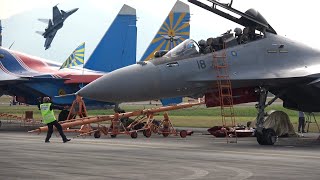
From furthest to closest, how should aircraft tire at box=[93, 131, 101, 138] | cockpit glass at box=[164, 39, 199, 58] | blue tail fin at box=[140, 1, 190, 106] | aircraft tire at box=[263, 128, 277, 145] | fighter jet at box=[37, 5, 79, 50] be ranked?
1. fighter jet at box=[37, 5, 79, 50]
2. blue tail fin at box=[140, 1, 190, 106]
3. aircraft tire at box=[93, 131, 101, 138]
4. aircraft tire at box=[263, 128, 277, 145]
5. cockpit glass at box=[164, 39, 199, 58]

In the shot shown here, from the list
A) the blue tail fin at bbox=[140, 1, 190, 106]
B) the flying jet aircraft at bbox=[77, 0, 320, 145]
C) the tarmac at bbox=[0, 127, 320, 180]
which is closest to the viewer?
the tarmac at bbox=[0, 127, 320, 180]

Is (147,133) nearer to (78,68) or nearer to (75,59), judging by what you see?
→ (78,68)

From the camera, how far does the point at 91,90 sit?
1906cm

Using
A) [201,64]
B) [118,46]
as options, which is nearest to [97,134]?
[201,64]

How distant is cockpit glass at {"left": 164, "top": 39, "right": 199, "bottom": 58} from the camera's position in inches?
786

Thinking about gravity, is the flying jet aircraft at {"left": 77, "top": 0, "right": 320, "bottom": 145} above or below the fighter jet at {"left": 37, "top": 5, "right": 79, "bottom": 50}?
below

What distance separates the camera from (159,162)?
14602 millimetres

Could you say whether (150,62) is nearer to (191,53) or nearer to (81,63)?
(191,53)

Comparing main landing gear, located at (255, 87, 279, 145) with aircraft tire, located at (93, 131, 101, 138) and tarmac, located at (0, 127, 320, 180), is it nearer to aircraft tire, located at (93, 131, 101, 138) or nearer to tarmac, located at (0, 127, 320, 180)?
tarmac, located at (0, 127, 320, 180)

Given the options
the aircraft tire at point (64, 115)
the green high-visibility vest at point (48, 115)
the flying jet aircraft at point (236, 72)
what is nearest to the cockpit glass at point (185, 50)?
the flying jet aircraft at point (236, 72)

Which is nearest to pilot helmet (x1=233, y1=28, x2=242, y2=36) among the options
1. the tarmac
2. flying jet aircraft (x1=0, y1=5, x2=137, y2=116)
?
the tarmac

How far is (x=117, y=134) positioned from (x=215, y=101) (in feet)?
21.4

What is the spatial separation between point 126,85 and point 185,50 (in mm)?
2219

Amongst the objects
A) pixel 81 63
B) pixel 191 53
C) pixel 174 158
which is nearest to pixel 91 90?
pixel 191 53
